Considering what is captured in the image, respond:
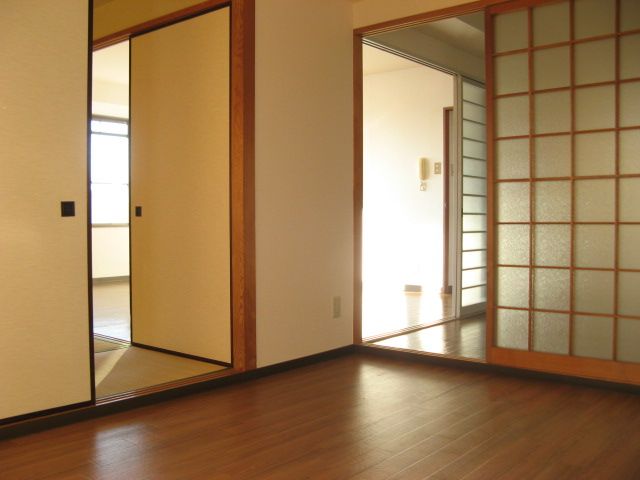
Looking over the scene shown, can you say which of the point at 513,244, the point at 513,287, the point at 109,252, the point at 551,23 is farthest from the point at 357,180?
the point at 109,252

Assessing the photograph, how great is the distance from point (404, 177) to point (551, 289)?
446 cm

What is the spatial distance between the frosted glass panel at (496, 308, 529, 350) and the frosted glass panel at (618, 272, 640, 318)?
541 millimetres

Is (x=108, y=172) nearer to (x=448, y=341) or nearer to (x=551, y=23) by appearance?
(x=448, y=341)

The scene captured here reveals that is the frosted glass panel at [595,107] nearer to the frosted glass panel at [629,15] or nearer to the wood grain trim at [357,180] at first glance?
the frosted glass panel at [629,15]

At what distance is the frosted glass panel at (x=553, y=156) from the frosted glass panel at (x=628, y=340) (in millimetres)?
901

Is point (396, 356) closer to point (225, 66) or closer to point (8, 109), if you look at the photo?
point (225, 66)

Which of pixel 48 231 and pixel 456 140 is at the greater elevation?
pixel 456 140

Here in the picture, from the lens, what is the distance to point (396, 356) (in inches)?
167

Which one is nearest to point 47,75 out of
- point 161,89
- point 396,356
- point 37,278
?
point 37,278

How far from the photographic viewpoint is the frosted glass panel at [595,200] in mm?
3444

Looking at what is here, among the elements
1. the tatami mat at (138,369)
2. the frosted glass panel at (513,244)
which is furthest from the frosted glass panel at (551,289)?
the tatami mat at (138,369)

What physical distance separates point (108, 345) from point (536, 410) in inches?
116

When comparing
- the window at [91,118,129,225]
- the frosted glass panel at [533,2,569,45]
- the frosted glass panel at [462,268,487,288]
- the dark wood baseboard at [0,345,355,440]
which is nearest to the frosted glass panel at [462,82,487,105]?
the frosted glass panel at [462,268,487,288]

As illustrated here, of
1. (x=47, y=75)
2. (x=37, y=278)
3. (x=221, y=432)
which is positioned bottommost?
(x=221, y=432)
